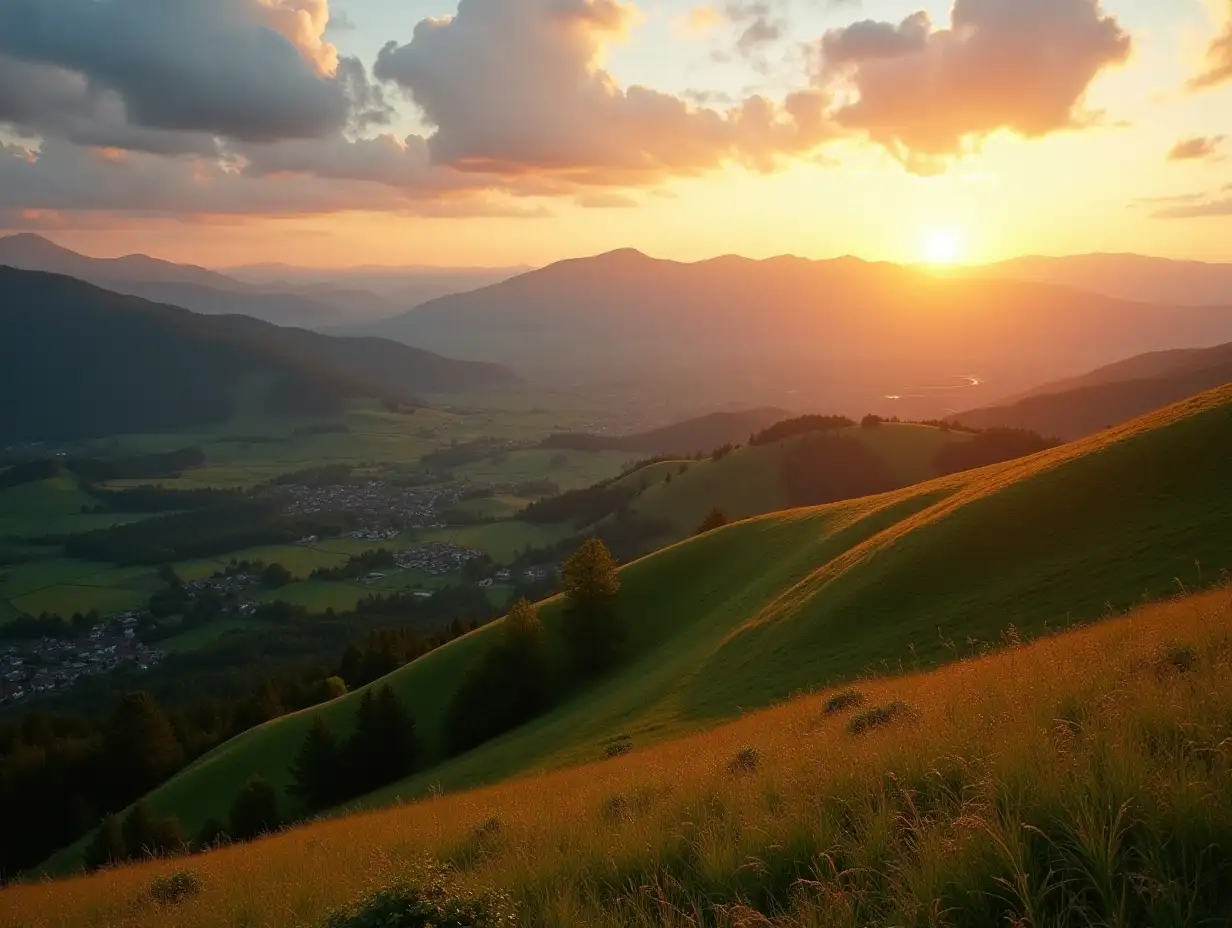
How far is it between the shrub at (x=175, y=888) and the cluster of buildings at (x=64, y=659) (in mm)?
136250

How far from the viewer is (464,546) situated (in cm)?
19338

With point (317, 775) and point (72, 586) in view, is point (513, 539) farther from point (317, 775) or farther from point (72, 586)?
point (317, 775)

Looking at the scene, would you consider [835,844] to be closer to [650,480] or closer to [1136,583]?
[1136,583]

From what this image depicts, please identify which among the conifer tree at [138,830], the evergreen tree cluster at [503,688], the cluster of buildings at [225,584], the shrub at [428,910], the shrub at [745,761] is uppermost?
the shrub at [428,910]

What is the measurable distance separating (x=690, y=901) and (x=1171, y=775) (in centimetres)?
432

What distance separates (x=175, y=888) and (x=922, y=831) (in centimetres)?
1477

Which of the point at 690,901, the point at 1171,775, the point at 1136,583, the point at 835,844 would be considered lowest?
the point at 1136,583

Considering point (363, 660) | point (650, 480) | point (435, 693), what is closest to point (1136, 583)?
point (435, 693)

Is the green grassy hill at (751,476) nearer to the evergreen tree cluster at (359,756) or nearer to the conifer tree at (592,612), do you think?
the conifer tree at (592,612)

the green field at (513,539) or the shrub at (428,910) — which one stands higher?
the shrub at (428,910)

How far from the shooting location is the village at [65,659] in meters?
125

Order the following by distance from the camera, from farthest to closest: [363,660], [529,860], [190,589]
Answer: [190,589]
[363,660]
[529,860]

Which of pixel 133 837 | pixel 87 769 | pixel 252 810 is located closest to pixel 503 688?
pixel 252 810

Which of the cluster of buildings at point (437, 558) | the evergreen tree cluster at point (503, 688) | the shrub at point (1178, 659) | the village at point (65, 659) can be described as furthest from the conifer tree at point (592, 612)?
the cluster of buildings at point (437, 558)
